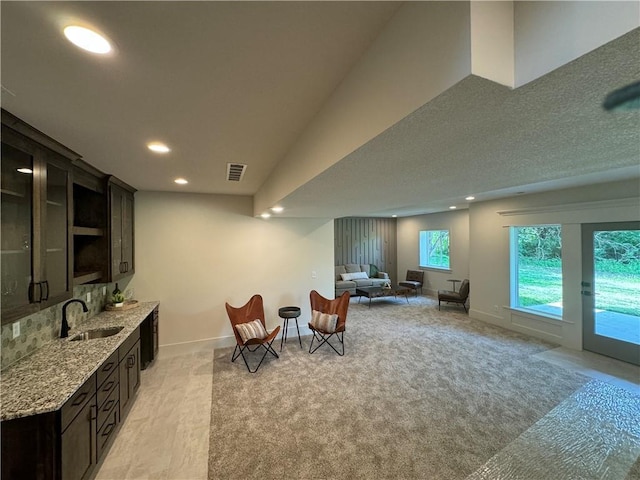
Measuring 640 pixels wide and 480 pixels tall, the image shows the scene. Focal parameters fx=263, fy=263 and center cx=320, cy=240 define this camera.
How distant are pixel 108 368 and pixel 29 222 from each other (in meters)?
1.28

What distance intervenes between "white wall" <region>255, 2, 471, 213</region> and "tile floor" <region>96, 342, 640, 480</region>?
2.62 metres

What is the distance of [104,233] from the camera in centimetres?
298

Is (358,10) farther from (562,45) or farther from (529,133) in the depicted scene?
(529,133)

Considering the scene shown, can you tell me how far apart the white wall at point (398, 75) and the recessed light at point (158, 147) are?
136cm

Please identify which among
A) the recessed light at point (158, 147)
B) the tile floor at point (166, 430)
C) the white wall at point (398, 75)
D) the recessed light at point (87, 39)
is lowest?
the tile floor at point (166, 430)

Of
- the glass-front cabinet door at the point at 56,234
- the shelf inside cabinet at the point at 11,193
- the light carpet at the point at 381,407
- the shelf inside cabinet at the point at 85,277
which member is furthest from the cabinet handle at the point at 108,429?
the shelf inside cabinet at the point at 11,193

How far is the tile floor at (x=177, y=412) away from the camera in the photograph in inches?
82.7

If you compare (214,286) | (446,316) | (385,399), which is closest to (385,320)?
(446,316)

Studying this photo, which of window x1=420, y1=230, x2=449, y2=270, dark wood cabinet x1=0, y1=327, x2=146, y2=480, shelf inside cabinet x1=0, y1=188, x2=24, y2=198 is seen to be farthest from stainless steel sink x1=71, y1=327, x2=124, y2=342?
window x1=420, y1=230, x2=449, y2=270

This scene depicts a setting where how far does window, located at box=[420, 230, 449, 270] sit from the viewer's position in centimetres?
827

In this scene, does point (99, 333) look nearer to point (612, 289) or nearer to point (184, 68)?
point (184, 68)

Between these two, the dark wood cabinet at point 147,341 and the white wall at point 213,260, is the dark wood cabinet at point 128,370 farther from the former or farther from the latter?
the white wall at point 213,260

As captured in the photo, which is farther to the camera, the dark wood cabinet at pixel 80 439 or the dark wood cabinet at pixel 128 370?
the dark wood cabinet at pixel 128 370

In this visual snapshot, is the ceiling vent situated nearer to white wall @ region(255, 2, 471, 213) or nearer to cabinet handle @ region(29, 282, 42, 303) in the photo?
white wall @ region(255, 2, 471, 213)
